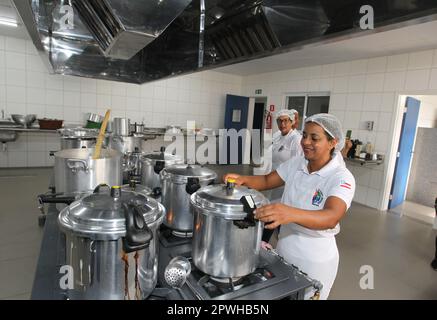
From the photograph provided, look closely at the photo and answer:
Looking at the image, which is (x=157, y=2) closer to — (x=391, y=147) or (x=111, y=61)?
(x=111, y=61)

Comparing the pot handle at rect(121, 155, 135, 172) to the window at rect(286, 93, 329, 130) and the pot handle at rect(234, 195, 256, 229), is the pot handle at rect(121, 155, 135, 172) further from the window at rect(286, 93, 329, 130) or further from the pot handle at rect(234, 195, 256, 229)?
the window at rect(286, 93, 329, 130)

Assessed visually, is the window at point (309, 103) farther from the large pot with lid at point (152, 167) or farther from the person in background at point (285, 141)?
the large pot with lid at point (152, 167)

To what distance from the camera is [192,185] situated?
110cm

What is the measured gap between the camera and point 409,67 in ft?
13.2

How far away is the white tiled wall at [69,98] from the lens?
15.9 feet

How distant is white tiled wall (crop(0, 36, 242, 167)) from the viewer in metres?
4.86

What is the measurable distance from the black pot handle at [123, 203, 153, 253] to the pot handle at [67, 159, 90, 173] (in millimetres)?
605

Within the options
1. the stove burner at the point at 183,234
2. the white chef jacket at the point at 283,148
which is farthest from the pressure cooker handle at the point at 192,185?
the white chef jacket at the point at 283,148

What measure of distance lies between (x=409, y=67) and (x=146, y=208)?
15.2ft

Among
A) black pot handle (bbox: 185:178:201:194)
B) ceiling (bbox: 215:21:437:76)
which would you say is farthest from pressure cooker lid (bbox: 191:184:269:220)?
ceiling (bbox: 215:21:437:76)

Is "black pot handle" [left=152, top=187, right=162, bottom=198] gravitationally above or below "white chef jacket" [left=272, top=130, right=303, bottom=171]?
below

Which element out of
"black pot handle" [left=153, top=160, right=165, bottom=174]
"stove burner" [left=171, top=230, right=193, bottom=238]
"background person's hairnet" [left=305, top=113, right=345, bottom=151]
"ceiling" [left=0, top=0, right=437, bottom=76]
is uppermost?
"ceiling" [left=0, top=0, right=437, bottom=76]

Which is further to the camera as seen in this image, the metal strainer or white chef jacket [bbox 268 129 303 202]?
white chef jacket [bbox 268 129 303 202]
